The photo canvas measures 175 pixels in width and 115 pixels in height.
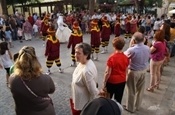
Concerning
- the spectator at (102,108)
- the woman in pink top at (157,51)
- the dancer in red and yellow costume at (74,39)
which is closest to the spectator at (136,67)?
the woman in pink top at (157,51)

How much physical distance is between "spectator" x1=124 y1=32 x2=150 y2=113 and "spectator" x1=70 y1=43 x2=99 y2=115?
1530mm

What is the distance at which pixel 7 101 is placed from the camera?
21.0ft

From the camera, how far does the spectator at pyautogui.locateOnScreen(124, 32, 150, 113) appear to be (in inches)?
203

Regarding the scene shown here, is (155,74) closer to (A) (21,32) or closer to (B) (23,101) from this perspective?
(B) (23,101)

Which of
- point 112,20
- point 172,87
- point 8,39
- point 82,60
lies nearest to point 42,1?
point 112,20

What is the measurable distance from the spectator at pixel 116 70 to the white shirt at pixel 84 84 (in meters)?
0.78

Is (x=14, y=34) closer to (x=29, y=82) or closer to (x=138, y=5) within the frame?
(x=29, y=82)

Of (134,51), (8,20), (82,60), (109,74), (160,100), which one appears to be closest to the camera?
(82,60)

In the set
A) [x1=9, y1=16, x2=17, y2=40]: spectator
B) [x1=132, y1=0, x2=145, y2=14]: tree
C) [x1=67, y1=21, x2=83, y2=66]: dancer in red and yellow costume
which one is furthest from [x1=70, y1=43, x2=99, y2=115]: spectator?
[x1=132, y1=0, x2=145, y2=14]: tree

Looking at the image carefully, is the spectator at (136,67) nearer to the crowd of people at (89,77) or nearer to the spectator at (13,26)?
the crowd of people at (89,77)

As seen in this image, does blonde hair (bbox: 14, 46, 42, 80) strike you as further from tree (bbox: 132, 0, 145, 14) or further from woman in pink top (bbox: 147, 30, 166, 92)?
tree (bbox: 132, 0, 145, 14)

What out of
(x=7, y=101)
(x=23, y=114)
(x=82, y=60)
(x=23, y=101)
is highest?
(x=82, y=60)

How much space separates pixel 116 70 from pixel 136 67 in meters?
0.76

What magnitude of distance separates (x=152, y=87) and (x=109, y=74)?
8.35ft
